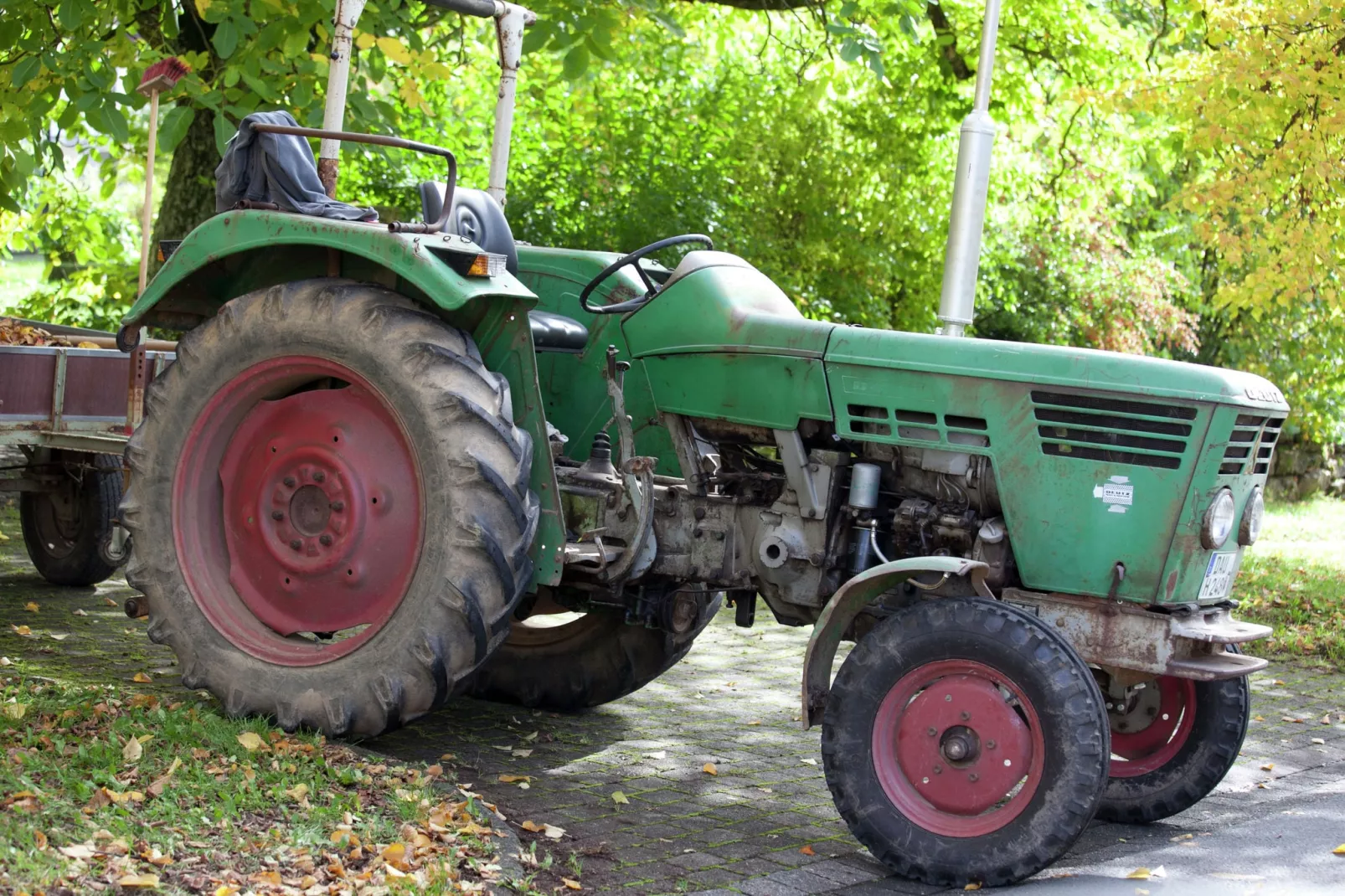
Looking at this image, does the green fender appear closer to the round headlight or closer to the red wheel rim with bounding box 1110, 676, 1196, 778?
the round headlight

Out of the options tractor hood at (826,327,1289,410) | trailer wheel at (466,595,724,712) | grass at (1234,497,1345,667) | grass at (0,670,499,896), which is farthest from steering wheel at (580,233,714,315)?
grass at (1234,497,1345,667)

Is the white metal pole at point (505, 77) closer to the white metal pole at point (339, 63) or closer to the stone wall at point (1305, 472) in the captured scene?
the white metal pole at point (339, 63)

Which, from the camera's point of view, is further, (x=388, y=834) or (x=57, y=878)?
(x=388, y=834)

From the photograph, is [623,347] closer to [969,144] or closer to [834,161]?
[969,144]

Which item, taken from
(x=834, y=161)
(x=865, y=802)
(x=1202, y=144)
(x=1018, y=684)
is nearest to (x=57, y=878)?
(x=865, y=802)

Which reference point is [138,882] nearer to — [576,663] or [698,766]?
[698,766]

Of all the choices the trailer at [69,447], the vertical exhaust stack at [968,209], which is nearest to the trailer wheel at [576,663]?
the trailer at [69,447]

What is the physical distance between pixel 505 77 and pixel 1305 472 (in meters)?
16.8

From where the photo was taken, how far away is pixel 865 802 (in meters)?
4.29

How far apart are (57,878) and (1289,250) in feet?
29.3

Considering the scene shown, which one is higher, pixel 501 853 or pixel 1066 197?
pixel 1066 197

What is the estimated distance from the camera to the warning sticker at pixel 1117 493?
4.45m

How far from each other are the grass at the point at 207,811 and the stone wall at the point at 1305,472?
16790 millimetres

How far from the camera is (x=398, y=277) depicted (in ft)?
16.6
